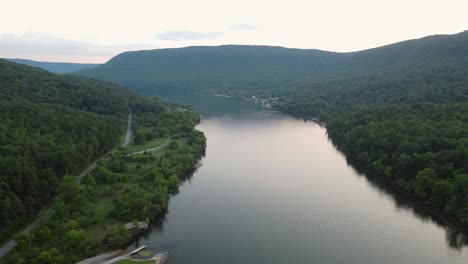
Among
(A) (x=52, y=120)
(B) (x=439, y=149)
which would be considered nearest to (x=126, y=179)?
(A) (x=52, y=120)

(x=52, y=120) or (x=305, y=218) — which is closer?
(x=305, y=218)

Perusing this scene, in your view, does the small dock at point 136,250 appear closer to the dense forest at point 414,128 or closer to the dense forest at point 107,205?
the dense forest at point 107,205

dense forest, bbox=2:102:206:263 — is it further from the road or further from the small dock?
the small dock

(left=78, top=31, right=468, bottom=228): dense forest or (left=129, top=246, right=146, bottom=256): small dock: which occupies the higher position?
(left=78, top=31, right=468, bottom=228): dense forest

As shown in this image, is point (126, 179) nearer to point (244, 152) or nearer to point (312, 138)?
point (244, 152)

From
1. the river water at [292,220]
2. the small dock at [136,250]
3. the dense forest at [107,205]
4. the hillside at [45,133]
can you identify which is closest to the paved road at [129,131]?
the hillside at [45,133]

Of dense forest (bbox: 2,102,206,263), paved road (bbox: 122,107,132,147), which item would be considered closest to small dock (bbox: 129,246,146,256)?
dense forest (bbox: 2,102,206,263)

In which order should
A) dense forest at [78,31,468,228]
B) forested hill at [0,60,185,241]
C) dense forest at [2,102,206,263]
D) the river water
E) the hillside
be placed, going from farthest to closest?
1. dense forest at [78,31,468,228]
2. the hillside
3. forested hill at [0,60,185,241]
4. the river water
5. dense forest at [2,102,206,263]

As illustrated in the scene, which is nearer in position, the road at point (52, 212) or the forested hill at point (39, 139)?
the road at point (52, 212)
